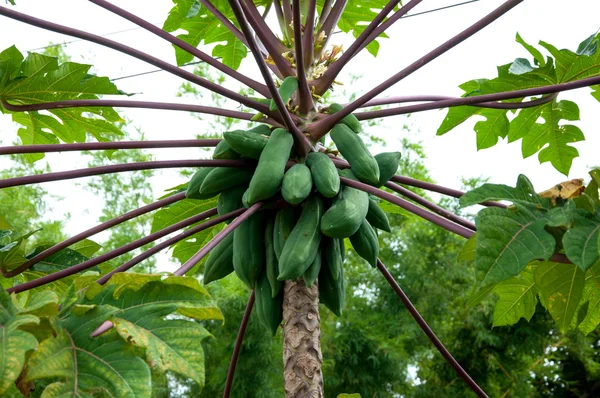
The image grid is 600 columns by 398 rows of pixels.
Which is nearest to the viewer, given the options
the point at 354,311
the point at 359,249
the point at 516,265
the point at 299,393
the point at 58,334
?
the point at 58,334

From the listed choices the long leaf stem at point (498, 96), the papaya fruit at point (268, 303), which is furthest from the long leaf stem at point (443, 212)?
the papaya fruit at point (268, 303)

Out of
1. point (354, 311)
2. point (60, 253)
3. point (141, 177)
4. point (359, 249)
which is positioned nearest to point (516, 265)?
point (359, 249)

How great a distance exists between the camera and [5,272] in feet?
6.68

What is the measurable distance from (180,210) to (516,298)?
110cm

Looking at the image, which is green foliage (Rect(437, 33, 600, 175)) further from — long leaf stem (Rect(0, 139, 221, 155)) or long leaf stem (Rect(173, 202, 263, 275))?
long leaf stem (Rect(0, 139, 221, 155))

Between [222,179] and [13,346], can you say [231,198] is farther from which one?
[13,346]

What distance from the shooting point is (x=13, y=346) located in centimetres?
113

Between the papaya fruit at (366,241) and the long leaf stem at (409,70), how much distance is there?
0.99ft

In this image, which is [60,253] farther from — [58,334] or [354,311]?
[354,311]

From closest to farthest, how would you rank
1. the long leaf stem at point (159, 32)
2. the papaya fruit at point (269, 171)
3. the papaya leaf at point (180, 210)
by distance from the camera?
the papaya fruit at point (269, 171) → the long leaf stem at point (159, 32) → the papaya leaf at point (180, 210)

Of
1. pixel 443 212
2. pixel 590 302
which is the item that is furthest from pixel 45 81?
pixel 590 302

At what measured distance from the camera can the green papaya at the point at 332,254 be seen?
178 centimetres

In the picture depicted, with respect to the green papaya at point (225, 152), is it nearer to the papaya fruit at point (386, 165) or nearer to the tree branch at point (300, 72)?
the tree branch at point (300, 72)

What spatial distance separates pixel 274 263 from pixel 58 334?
687 millimetres
